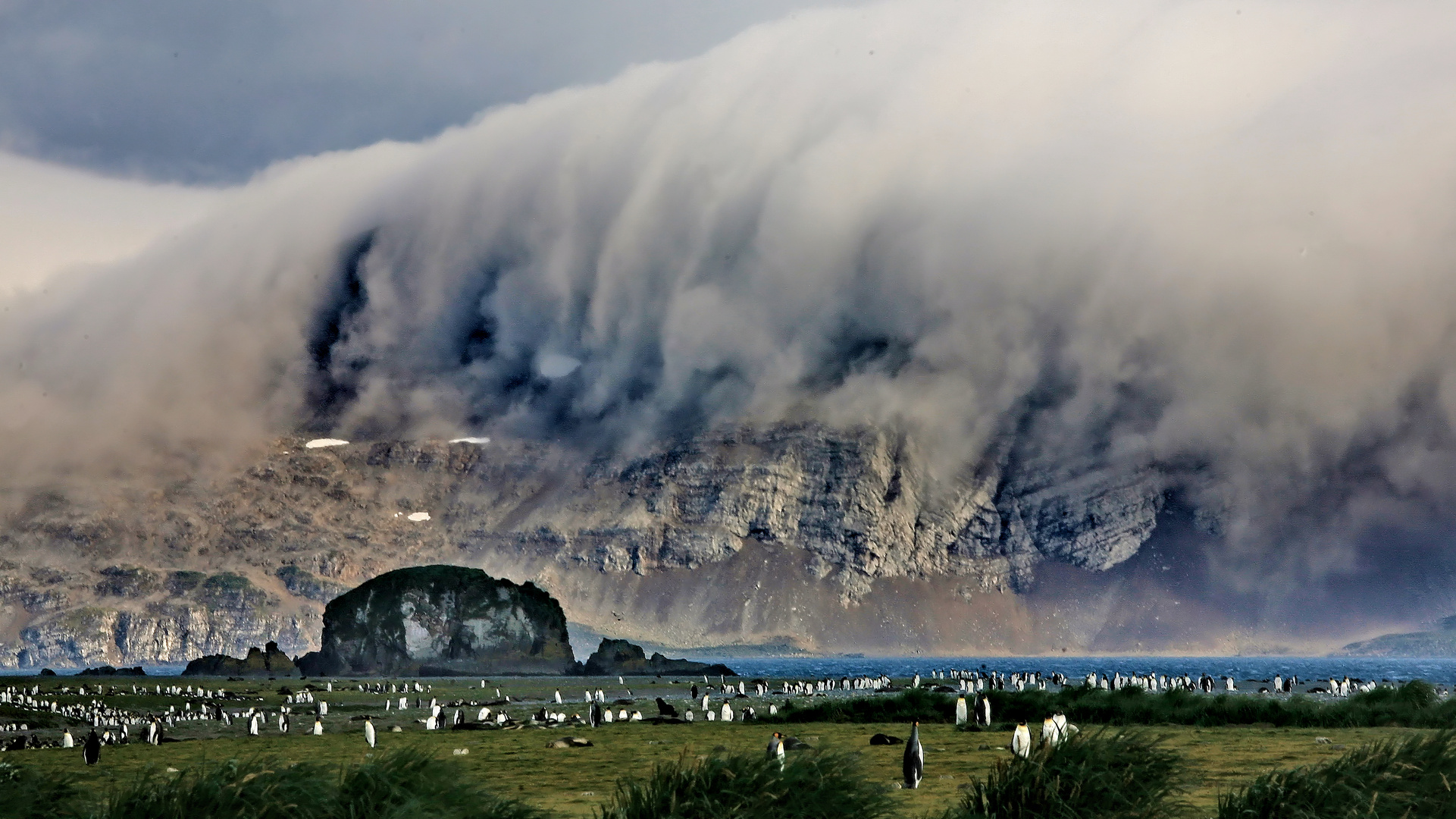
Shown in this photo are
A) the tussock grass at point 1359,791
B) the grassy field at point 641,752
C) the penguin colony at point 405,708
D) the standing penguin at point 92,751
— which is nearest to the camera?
the tussock grass at point 1359,791

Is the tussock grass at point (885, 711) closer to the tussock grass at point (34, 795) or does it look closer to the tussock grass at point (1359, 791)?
the tussock grass at point (1359, 791)

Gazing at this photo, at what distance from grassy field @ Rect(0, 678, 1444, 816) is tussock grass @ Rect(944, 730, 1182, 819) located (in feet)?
4.30

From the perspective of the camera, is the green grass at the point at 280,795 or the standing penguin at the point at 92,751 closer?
the green grass at the point at 280,795

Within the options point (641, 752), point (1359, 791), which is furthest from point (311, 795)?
point (641, 752)

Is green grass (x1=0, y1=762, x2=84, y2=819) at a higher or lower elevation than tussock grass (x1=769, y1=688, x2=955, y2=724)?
higher

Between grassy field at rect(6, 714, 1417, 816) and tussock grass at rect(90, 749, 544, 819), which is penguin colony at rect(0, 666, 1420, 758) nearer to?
grassy field at rect(6, 714, 1417, 816)

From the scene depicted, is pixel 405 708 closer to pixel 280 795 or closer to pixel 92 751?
pixel 92 751

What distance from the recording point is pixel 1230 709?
209 feet

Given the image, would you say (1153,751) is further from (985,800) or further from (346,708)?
(346,708)

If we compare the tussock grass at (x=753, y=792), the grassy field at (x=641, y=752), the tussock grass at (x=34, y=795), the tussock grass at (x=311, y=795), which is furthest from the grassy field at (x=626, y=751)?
the tussock grass at (x=311, y=795)

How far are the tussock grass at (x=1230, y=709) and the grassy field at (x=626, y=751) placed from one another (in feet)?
10.4

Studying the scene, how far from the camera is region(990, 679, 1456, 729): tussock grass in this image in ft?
199

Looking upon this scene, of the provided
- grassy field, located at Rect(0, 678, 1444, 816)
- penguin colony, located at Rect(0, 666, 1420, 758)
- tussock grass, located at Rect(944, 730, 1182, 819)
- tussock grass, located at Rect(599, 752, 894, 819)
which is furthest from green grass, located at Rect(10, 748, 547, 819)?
penguin colony, located at Rect(0, 666, 1420, 758)

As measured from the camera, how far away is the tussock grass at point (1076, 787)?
2016 centimetres
